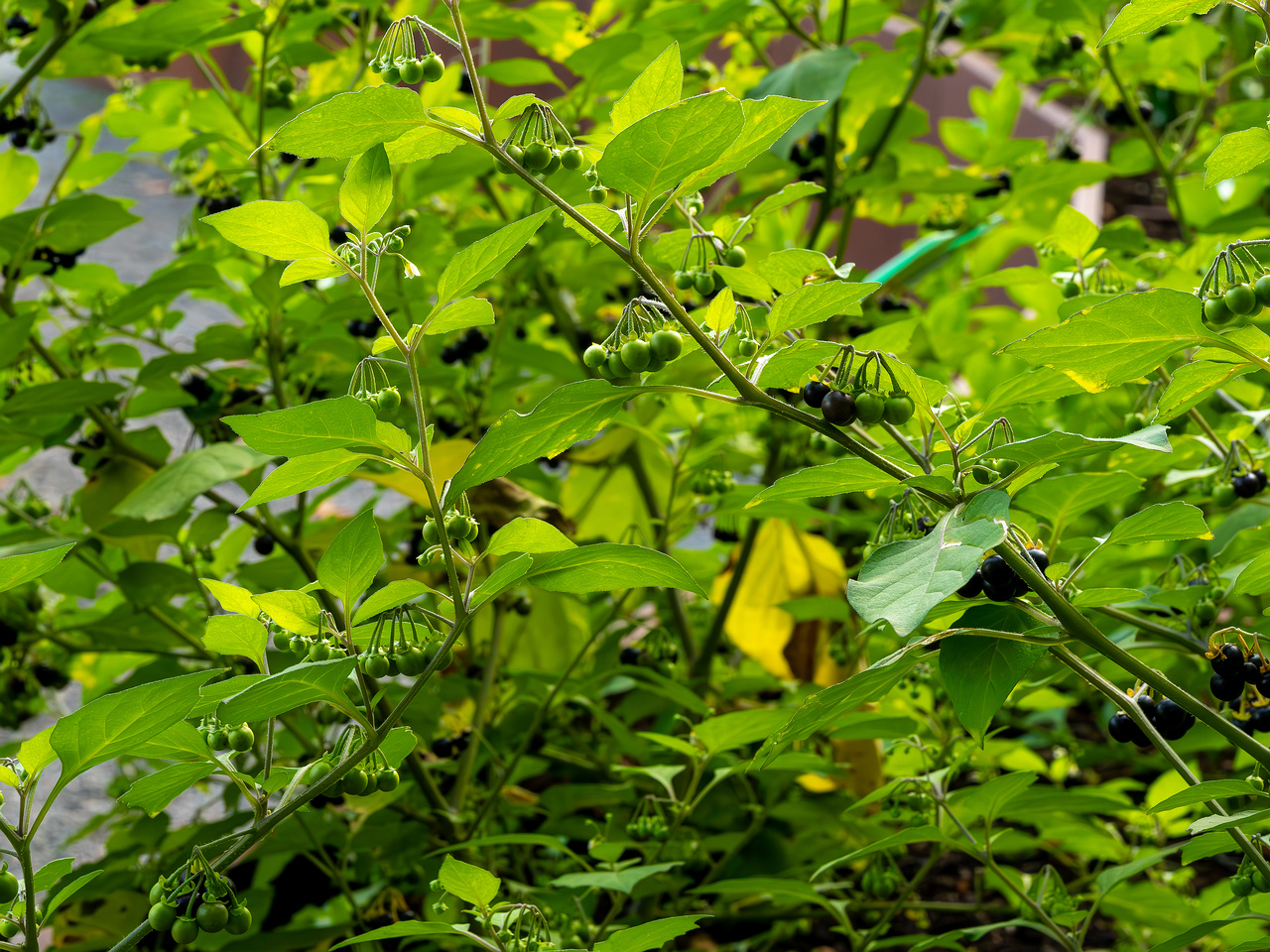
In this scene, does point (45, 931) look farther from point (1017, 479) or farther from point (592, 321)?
point (1017, 479)

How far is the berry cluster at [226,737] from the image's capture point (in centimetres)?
72

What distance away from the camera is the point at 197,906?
0.66 meters

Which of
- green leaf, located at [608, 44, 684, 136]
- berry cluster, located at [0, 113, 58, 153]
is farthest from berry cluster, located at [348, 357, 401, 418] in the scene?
berry cluster, located at [0, 113, 58, 153]

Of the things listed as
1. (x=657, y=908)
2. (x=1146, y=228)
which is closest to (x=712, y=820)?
(x=657, y=908)

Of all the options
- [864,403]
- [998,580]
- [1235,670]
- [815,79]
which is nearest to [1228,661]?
[1235,670]

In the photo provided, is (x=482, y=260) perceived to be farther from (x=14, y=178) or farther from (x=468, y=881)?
(x=14, y=178)

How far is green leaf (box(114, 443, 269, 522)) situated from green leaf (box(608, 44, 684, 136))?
0.60 m

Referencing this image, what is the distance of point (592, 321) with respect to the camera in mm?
1919

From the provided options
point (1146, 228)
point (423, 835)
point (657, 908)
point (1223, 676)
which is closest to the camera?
→ point (1223, 676)

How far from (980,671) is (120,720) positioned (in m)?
0.48

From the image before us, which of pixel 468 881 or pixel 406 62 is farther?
pixel 468 881

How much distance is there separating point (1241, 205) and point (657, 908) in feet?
4.14

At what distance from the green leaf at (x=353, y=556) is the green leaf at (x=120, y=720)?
114mm

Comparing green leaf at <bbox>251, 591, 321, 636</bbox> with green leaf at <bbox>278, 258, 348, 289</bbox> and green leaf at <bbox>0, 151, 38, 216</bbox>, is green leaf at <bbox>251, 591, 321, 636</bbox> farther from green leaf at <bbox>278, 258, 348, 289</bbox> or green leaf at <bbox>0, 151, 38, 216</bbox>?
green leaf at <bbox>0, 151, 38, 216</bbox>
